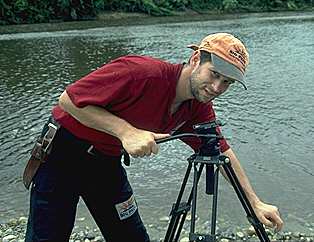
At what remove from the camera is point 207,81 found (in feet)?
8.75

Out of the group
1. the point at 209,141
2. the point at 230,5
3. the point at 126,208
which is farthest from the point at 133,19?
the point at 209,141

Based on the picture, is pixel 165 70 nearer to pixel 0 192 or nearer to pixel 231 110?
pixel 0 192

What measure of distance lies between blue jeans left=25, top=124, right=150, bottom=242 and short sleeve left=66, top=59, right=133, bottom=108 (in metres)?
0.40

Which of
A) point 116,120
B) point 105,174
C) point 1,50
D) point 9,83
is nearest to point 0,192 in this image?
point 105,174

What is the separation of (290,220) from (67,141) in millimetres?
3937

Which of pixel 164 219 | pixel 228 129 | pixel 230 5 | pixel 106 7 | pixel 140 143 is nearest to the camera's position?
pixel 140 143

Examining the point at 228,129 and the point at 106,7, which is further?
the point at 106,7

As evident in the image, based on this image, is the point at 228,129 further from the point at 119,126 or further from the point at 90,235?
the point at 119,126

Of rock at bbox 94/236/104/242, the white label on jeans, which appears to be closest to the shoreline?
rock at bbox 94/236/104/242

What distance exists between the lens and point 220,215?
20.7 feet

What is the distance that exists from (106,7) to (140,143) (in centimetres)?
4603

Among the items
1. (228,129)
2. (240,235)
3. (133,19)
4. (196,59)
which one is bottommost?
(133,19)

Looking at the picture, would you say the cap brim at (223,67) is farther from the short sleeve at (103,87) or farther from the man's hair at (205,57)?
the short sleeve at (103,87)

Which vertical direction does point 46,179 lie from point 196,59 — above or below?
below
